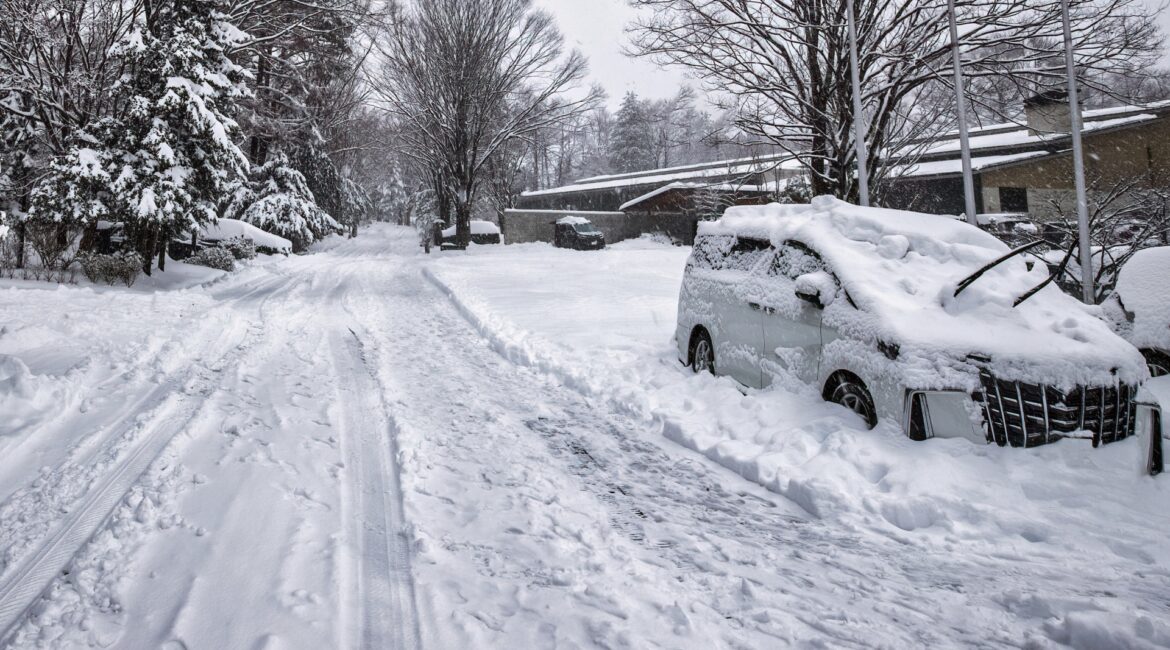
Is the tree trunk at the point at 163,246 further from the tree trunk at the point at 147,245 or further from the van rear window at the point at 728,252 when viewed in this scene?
the van rear window at the point at 728,252

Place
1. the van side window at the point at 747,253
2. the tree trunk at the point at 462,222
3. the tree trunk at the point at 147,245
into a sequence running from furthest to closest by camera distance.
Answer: the tree trunk at the point at 462,222, the tree trunk at the point at 147,245, the van side window at the point at 747,253

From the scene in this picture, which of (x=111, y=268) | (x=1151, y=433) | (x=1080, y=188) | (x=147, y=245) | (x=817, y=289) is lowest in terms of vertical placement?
(x=1151, y=433)

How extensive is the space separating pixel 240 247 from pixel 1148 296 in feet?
85.7

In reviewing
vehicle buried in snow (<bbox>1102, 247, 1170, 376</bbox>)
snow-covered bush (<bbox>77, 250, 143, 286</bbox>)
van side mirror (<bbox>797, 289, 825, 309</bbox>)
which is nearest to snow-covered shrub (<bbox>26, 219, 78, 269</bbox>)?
snow-covered bush (<bbox>77, 250, 143, 286</bbox>)

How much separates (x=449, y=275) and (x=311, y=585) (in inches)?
673

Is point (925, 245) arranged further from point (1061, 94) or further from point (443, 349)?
point (1061, 94)

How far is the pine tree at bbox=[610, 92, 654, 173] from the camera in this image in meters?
70.1

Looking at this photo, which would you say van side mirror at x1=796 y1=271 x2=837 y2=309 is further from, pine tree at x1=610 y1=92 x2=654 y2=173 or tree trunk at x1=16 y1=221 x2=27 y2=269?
pine tree at x1=610 y1=92 x2=654 y2=173

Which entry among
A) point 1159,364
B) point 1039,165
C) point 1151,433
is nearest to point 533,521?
point 1151,433

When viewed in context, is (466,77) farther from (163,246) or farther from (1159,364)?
(1159,364)

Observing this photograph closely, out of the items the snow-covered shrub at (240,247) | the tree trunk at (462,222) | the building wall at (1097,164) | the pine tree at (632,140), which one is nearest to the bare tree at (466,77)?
the tree trunk at (462,222)

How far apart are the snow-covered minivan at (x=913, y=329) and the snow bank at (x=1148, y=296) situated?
1546 millimetres

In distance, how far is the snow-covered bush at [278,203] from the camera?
29641 mm

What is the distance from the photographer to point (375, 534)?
11.6ft
